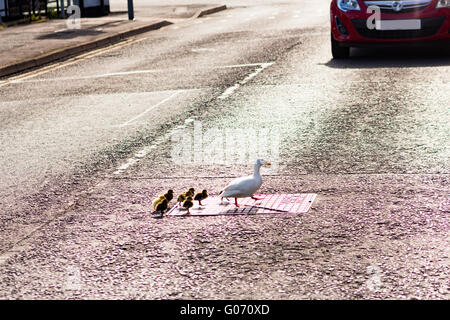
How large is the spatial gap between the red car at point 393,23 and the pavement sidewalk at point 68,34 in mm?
6915

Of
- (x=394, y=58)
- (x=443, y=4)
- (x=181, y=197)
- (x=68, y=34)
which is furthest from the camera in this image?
(x=68, y=34)

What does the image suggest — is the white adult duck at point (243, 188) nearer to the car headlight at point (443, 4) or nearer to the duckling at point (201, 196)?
the duckling at point (201, 196)

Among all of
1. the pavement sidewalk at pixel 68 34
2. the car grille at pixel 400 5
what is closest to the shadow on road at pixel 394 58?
the car grille at pixel 400 5

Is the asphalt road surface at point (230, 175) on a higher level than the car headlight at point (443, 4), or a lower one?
lower

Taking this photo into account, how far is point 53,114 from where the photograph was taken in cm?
1159

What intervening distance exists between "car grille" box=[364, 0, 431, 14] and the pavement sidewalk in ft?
24.6

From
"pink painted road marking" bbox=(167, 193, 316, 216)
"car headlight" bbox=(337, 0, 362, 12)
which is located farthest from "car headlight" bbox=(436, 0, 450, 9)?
"pink painted road marking" bbox=(167, 193, 316, 216)

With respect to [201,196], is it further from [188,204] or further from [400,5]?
[400,5]

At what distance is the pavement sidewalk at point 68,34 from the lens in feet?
60.2

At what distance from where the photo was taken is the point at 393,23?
1461 centimetres

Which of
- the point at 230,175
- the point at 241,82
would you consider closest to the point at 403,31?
the point at 241,82

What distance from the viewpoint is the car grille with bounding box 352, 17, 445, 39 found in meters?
14.4

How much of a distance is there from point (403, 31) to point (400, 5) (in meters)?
0.47
